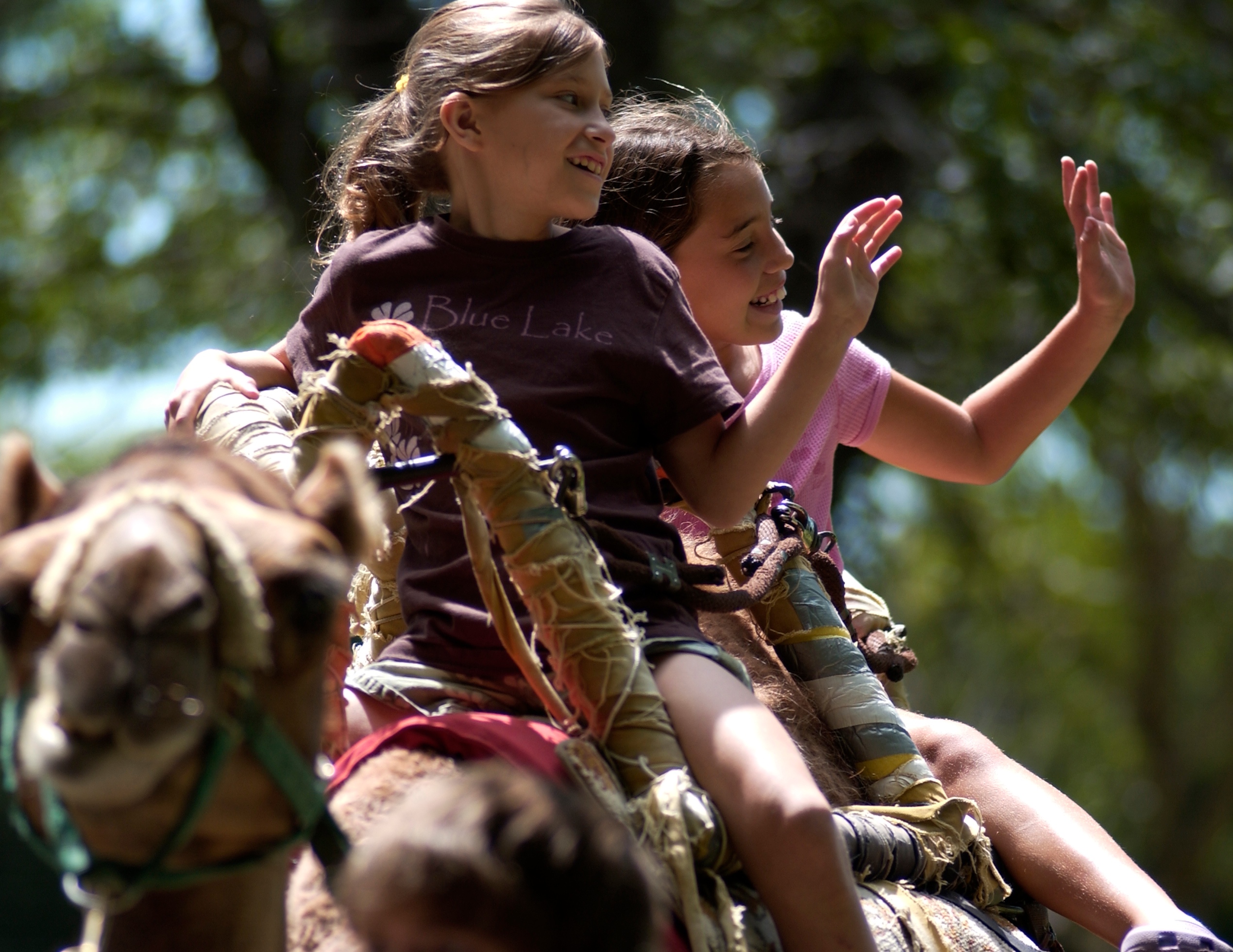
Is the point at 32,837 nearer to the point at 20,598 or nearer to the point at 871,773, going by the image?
the point at 20,598

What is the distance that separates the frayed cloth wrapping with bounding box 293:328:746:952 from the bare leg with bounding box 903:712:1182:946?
101 cm

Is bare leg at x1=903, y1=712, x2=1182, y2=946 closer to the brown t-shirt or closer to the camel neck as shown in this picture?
the brown t-shirt

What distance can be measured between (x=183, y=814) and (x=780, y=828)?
0.99 m

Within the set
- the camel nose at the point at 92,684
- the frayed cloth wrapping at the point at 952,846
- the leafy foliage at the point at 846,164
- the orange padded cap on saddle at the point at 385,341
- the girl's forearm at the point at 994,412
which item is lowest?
the leafy foliage at the point at 846,164

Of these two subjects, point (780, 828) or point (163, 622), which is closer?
point (163, 622)

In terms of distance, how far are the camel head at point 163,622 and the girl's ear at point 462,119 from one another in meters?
1.22

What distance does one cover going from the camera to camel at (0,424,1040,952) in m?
1.38

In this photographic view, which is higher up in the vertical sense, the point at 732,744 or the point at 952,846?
the point at 732,744

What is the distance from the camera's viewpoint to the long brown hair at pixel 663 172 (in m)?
3.32

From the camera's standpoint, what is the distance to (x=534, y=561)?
222 cm

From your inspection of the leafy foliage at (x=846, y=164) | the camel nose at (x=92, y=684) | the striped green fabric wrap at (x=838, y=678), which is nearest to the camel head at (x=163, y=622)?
the camel nose at (x=92, y=684)

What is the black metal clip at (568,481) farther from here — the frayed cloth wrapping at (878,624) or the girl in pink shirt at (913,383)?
the frayed cloth wrapping at (878,624)

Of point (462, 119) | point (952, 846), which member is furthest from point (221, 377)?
point (952, 846)

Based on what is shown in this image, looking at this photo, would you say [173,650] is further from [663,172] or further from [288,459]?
[663,172]
